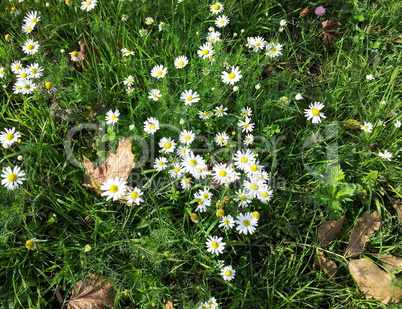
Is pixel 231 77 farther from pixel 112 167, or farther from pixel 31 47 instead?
pixel 31 47

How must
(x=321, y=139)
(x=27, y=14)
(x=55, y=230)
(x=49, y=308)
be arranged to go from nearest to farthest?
(x=49, y=308), (x=55, y=230), (x=321, y=139), (x=27, y=14)

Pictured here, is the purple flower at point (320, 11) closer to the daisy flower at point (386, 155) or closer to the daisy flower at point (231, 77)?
the daisy flower at point (231, 77)

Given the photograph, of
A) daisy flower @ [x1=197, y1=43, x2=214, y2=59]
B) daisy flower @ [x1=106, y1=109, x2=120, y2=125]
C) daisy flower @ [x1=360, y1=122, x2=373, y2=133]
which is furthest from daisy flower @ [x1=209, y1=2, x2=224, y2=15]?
daisy flower @ [x1=360, y1=122, x2=373, y2=133]

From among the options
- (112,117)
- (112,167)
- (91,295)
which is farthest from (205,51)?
(91,295)

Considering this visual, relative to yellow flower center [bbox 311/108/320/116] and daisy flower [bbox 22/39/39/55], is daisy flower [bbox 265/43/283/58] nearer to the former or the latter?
yellow flower center [bbox 311/108/320/116]

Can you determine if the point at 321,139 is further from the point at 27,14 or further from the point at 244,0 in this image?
the point at 27,14

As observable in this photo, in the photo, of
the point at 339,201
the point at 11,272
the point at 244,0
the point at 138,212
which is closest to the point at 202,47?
the point at 244,0
